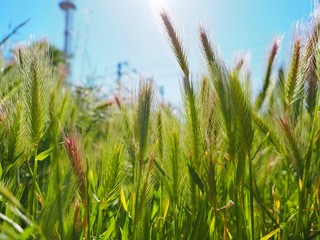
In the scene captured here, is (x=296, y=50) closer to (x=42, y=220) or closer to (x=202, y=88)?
(x=202, y=88)

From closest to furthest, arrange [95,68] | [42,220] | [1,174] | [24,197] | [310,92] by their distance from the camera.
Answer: [42,220], [1,174], [310,92], [24,197], [95,68]

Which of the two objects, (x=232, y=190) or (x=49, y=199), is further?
(x=232, y=190)

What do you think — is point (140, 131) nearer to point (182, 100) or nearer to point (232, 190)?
point (182, 100)

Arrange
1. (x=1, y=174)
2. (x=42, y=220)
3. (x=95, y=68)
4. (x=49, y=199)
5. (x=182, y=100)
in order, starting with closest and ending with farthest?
1. (x=42, y=220)
2. (x=49, y=199)
3. (x=1, y=174)
4. (x=182, y=100)
5. (x=95, y=68)

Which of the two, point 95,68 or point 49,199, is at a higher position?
point 95,68

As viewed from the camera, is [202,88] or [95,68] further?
[95,68]

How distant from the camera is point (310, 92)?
961 millimetres

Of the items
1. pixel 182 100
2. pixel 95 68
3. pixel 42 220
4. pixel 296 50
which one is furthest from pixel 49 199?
pixel 95 68

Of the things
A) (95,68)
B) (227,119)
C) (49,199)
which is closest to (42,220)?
(49,199)

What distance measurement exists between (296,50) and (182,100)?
0.98ft

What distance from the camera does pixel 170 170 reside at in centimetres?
83

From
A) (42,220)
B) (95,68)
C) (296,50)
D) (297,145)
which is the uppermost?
(95,68)

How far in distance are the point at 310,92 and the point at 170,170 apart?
38 cm

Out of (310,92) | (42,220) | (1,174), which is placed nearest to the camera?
(42,220)
